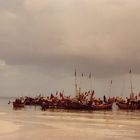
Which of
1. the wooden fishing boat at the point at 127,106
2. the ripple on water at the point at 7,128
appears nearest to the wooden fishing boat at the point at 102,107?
the wooden fishing boat at the point at 127,106

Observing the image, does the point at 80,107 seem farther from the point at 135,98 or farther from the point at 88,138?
the point at 88,138

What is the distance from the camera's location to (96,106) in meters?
81.1

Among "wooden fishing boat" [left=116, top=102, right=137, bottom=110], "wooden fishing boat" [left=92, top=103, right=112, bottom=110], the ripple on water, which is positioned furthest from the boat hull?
the ripple on water

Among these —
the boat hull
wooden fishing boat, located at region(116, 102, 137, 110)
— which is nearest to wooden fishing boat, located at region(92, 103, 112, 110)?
the boat hull

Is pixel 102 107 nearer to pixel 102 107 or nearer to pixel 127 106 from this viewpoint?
pixel 102 107

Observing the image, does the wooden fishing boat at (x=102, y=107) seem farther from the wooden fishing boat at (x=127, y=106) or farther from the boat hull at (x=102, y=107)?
the wooden fishing boat at (x=127, y=106)

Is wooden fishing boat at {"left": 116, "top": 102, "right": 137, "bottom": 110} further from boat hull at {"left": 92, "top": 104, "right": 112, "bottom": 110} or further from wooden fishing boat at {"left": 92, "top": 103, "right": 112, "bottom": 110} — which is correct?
boat hull at {"left": 92, "top": 104, "right": 112, "bottom": 110}

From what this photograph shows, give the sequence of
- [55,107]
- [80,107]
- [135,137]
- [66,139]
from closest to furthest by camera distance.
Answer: [66,139], [135,137], [80,107], [55,107]

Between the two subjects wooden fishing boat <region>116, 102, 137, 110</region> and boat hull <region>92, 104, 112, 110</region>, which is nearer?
boat hull <region>92, 104, 112, 110</region>

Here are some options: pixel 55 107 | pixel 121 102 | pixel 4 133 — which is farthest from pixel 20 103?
pixel 4 133

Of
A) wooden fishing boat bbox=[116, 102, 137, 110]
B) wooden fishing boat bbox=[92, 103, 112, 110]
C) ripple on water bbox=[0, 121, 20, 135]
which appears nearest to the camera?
ripple on water bbox=[0, 121, 20, 135]

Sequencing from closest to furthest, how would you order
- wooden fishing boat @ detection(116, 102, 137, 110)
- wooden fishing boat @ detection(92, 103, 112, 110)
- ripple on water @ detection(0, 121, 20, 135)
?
ripple on water @ detection(0, 121, 20, 135), wooden fishing boat @ detection(92, 103, 112, 110), wooden fishing boat @ detection(116, 102, 137, 110)

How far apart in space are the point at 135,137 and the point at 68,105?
5119cm

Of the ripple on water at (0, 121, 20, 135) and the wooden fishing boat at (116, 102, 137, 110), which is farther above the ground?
the wooden fishing boat at (116, 102, 137, 110)
